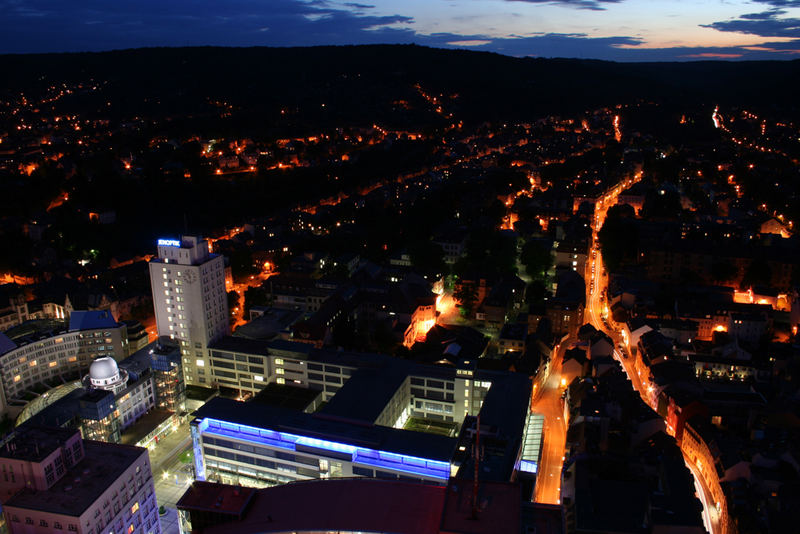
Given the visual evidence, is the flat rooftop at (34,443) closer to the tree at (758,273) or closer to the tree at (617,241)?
the tree at (617,241)

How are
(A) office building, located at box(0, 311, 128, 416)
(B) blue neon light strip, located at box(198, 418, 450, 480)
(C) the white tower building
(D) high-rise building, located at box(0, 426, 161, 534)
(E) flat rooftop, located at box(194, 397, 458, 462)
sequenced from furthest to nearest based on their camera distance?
(A) office building, located at box(0, 311, 128, 416) < (C) the white tower building < (E) flat rooftop, located at box(194, 397, 458, 462) < (B) blue neon light strip, located at box(198, 418, 450, 480) < (D) high-rise building, located at box(0, 426, 161, 534)

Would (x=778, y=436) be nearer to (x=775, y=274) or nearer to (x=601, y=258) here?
(x=775, y=274)

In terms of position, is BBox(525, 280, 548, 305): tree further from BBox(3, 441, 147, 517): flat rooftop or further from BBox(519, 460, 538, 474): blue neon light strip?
BBox(3, 441, 147, 517): flat rooftop

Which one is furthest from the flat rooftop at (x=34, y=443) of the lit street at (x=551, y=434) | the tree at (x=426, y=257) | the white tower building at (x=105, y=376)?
the tree at (x=426, y=257)

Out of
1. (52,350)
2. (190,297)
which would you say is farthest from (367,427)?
(52,350)

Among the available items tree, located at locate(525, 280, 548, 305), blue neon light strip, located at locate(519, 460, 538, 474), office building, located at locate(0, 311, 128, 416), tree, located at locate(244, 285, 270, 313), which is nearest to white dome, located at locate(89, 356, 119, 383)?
office building, located at locate(0, 311, 128, 416)

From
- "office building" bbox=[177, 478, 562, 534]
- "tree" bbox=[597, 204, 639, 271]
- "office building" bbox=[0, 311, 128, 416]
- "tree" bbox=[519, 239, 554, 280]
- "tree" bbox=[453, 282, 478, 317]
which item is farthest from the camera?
"tree" bbox=[597, 204, 639, 271]
